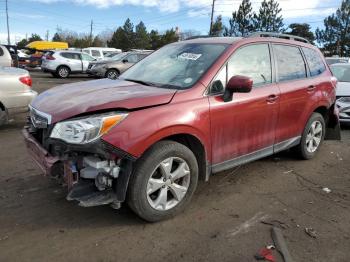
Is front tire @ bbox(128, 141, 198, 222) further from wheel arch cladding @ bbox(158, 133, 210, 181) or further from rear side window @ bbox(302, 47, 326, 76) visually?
rear side window @ bbox(302, 47, 326, 76)

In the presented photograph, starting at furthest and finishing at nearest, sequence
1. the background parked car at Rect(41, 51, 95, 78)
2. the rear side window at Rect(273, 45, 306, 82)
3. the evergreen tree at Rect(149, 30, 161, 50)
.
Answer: the evergreen tree at Rect(149, 30, 161, 50) → the background parked car at Rect(41, 51, 95, 78) → the rear side window at Rect(273, 45, 306, 82)

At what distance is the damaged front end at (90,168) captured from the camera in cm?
345

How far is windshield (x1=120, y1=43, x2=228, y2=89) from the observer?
169 inches

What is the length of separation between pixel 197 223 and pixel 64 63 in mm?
21539

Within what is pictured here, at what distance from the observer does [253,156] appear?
484 cm

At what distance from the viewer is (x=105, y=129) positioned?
3443 mm

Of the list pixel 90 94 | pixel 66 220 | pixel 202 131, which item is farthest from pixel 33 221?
pixel 202 131

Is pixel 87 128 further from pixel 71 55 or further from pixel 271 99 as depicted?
pixel 71 55

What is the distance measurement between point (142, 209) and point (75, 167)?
0.72 m

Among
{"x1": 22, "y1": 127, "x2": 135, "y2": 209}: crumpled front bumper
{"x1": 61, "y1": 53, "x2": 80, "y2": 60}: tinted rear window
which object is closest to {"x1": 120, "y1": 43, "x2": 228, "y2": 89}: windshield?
{"x1": 22, "y1": 127, "x2": 135, "y2": 209}: crumpled front bumper

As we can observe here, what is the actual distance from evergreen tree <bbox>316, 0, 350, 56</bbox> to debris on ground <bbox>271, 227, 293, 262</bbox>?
5820 cm

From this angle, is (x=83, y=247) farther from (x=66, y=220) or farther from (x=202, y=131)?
(x=202, y=131)

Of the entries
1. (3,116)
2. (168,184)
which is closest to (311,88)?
(168,184)

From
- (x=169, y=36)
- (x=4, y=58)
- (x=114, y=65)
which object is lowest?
(x=114, y=65)
